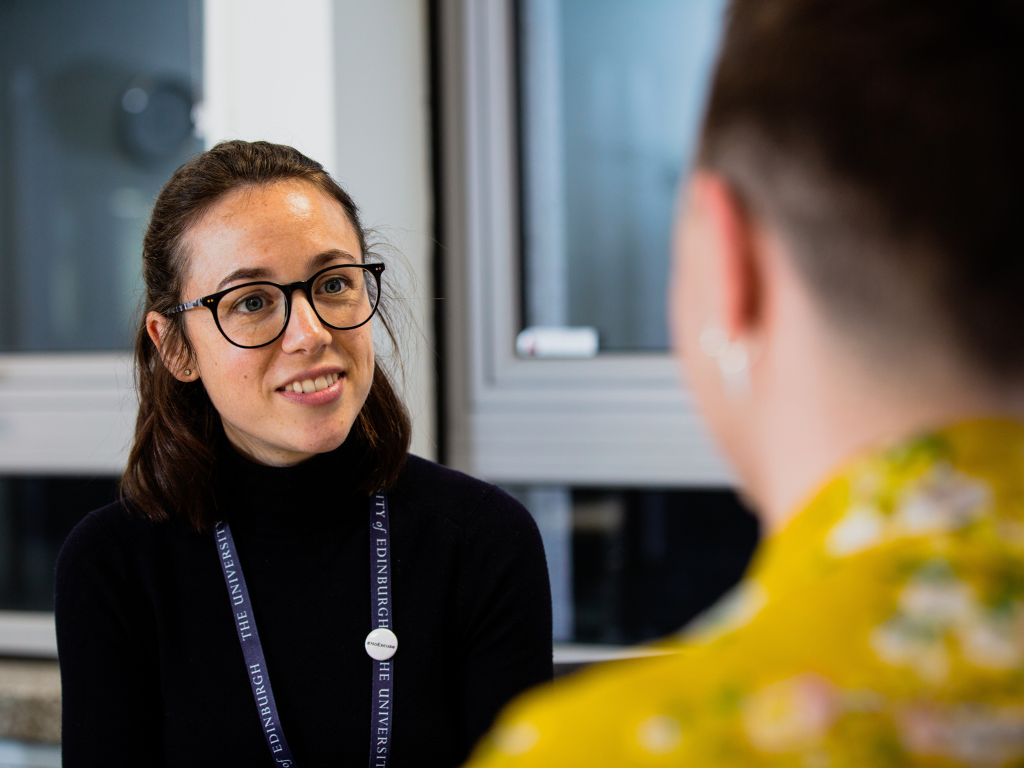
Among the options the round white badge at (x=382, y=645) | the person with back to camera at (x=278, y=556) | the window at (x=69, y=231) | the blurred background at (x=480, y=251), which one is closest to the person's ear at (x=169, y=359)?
the person with back to camera at (x=278, y=556)

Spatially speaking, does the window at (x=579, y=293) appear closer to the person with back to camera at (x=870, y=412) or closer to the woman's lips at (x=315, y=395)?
the woman's lips at (x=315, y=395)

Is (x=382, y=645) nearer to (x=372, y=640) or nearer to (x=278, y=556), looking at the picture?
(x=372, y=640)

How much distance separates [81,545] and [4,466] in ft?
4.03

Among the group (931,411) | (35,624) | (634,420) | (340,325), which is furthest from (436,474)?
(35,624)

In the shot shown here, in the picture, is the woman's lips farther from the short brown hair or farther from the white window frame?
the white window frame

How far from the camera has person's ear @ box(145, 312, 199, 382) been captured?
51.8 inches

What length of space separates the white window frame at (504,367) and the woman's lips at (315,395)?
3.27 feet

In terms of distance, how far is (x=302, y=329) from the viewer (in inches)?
47.7

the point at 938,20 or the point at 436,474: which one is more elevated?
the point at 938,20

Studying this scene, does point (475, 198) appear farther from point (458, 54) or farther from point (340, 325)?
point (340, 325)

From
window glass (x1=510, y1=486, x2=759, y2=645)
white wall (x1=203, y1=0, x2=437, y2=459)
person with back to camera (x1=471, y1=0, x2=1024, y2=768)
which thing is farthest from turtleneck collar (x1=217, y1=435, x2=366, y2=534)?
window glass (x1=510, y1=486, x2=759, y2=645)

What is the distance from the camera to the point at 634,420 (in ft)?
6.98

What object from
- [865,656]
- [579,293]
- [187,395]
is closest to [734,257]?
[865,656]

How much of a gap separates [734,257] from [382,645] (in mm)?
924
